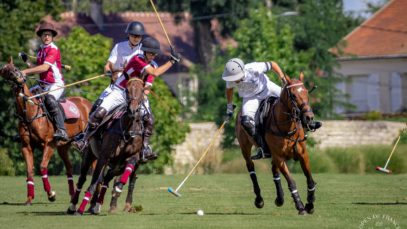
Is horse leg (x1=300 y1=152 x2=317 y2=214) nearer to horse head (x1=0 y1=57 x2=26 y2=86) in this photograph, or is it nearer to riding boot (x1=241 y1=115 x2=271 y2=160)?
riding boot (x1=241 y1=115 x2=271 y2=160)

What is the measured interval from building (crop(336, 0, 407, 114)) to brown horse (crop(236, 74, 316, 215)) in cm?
4445

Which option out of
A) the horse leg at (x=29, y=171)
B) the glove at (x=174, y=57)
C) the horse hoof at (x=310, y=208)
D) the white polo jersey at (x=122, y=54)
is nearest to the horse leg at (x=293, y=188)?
the horse hoof at (x=310, y=208)

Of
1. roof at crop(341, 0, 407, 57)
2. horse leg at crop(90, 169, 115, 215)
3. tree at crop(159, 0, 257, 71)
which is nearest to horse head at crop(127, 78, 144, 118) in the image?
horse leg at crop(90, 169, 115, 215)

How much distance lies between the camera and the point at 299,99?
1964cm

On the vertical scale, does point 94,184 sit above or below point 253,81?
below

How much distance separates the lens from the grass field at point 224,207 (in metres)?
18.0

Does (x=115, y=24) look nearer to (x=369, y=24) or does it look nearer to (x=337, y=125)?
(x=369, y=24)

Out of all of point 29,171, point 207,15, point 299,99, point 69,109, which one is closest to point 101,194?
point 299,99

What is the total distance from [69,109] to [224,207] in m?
4.76

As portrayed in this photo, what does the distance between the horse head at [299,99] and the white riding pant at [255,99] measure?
53.9 inches

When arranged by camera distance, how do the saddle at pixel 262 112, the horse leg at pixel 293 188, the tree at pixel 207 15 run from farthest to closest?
the tree at pixel 207 15 → the saddle at pixel 262 112 → the horse leg at pixel 293 188

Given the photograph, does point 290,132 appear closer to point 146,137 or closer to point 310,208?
point 310,208

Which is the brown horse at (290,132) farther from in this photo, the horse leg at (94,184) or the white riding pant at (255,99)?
the horse leg at (94,184)

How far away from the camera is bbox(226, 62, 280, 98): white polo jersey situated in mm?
21188
